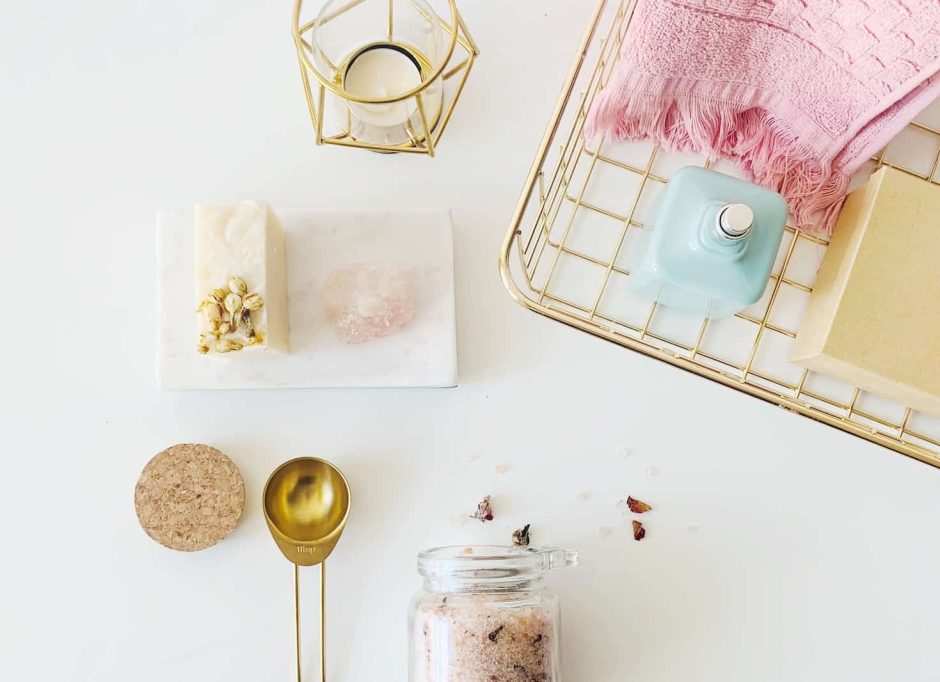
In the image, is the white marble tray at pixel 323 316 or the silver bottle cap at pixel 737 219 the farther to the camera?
the white marble tray at pixel 323 316

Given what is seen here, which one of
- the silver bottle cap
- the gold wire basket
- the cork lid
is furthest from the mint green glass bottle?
the cork lid

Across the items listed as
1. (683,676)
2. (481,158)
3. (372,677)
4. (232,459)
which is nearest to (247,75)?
(481,158)

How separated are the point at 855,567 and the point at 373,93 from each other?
2.27 feet

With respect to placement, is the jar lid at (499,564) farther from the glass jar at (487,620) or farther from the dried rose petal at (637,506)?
the dried rose petal at (637,506)

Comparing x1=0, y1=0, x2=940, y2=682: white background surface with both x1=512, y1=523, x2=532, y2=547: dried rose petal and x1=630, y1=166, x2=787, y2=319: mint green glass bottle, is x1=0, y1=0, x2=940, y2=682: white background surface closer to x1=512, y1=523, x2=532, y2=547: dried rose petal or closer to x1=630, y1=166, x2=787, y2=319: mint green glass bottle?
x1=512, y1=523, x2=532, y2=547: dried rose petal

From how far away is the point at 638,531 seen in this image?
0.83m

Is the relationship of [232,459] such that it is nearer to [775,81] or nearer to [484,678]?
[484,678]

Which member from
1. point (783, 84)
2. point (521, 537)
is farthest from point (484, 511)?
point (783, 84)

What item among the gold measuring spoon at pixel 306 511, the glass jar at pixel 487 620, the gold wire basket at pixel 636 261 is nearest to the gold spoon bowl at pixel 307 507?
the gold measuring spoon at pixel 306 511

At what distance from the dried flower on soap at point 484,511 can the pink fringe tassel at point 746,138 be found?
0.39 meters

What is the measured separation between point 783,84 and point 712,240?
17 centimetres

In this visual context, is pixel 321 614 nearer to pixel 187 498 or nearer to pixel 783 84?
pixel 187 498

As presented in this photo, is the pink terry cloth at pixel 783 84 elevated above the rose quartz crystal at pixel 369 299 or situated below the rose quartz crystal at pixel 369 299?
above

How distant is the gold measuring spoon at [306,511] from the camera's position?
80 centimetres
